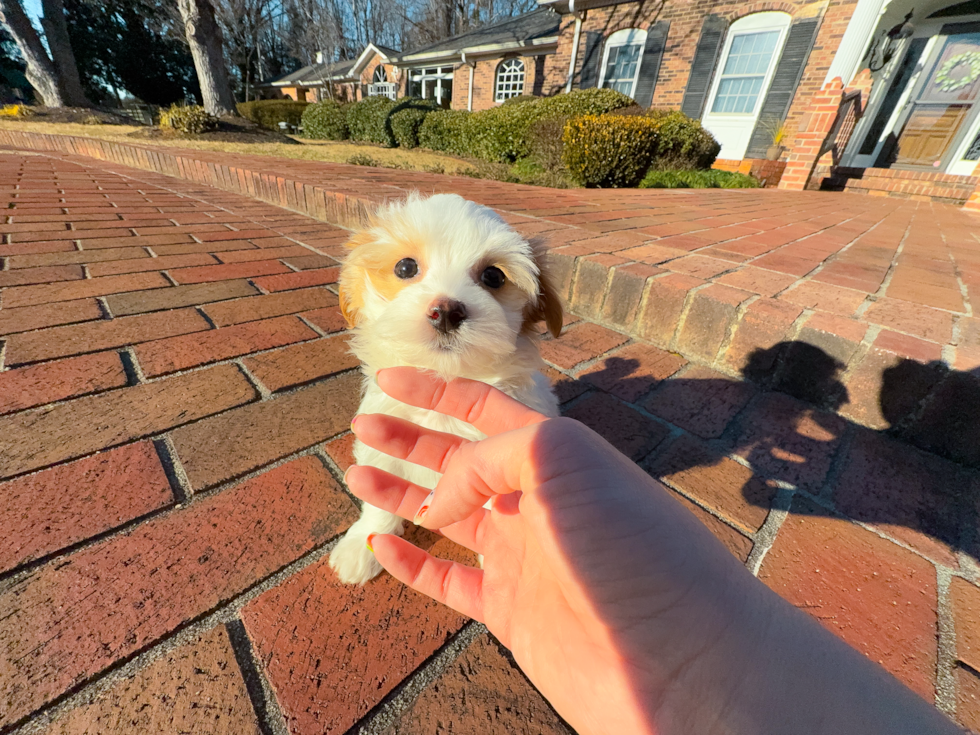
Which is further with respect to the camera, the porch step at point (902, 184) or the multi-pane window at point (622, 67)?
the multi-pane window at point (622, 67)

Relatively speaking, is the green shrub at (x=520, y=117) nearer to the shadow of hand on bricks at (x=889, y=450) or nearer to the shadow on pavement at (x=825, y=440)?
the shadow on pavement at (x=825, y=440)

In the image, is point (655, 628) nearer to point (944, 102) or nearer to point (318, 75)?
point (944, 102)

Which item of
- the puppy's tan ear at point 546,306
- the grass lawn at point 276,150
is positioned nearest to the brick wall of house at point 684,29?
Answer: the grass lawn at point 276,150

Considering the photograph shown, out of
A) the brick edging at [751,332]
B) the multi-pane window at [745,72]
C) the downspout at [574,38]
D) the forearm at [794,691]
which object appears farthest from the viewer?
the downspout at [574,38]

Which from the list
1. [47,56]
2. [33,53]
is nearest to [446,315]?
[33,53]

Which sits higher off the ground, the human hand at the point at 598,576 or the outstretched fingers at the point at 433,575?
the human hand at the point at 598,576

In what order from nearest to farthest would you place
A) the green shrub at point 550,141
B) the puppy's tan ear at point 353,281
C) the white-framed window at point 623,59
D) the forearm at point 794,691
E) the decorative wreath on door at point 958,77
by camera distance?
the forearm at point 794,691 → the puppy's tan ear at point 353,281 → the green shrub at point 550,141 → the decorative wreath on door at point 958,77 → the white-framed window at point 623,59
